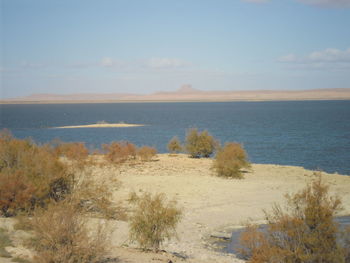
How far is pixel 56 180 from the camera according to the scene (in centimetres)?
1866

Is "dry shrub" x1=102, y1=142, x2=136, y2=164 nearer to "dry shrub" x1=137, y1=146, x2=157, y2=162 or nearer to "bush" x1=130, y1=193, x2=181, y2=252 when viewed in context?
"dry shrub" x1=137, y1=146, x2=157, y2=162

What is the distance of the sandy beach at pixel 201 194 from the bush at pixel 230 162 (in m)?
0.75

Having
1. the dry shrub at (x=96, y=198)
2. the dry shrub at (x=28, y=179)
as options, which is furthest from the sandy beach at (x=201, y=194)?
the dry shrub at (x=28, y=179)

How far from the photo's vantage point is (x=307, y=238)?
10.4 metres

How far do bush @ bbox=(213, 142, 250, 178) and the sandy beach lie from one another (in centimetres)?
75

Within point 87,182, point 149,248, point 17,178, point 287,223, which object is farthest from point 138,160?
point 287,223

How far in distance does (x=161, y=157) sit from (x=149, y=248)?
2627 cm

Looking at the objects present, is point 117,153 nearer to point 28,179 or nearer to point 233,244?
point 28,179

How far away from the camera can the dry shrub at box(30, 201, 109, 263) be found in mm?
9766

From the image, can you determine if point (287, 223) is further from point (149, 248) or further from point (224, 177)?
point (224, 177)

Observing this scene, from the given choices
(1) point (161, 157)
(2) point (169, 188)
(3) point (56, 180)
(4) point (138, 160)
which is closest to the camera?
(3) point (56, 180)

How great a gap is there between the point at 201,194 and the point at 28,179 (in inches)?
399

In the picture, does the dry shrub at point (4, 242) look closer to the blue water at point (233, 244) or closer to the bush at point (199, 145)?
the blue water at point (233, 244)

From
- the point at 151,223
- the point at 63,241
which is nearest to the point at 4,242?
the point at 63,241
